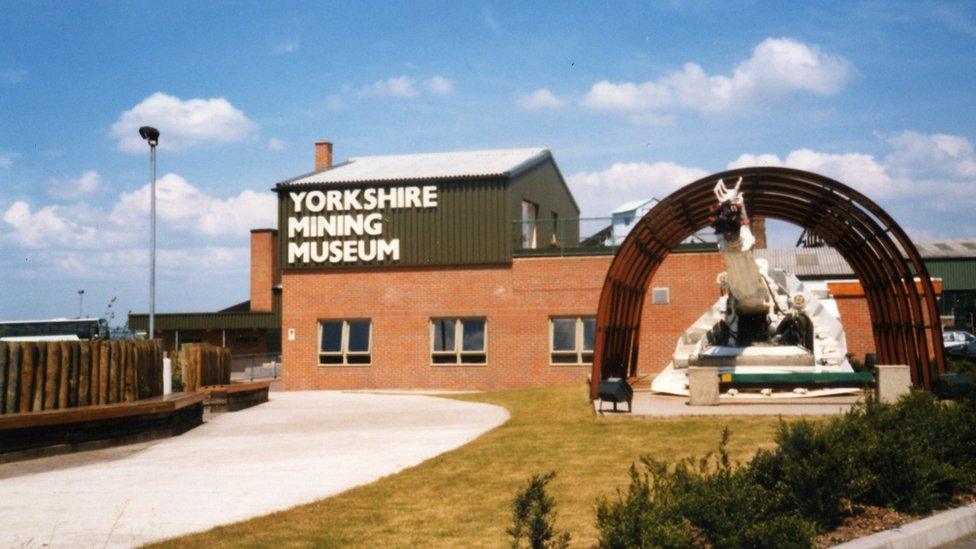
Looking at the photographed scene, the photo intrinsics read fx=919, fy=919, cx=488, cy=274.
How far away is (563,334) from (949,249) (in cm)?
4480

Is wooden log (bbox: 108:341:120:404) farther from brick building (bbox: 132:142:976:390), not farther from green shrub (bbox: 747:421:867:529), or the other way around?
brick building (bbox: 132:142:976:390)

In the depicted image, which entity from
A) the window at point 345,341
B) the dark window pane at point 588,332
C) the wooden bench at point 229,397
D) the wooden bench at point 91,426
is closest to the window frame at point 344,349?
the window at point 345,341

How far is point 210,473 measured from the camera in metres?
14.5

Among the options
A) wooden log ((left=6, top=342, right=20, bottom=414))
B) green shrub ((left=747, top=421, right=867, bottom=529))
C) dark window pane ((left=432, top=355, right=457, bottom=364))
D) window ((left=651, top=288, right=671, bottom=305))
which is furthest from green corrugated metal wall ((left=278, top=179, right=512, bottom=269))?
green shrub ((left=747, top=421, right=867, bottom=529))

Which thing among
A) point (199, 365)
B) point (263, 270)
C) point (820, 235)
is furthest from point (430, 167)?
point (263, 270)

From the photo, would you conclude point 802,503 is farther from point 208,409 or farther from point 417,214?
point 417,214

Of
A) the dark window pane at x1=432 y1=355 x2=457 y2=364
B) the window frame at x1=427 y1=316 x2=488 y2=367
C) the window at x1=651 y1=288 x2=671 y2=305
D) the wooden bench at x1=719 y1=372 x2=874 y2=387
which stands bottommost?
the wooden bench at x1=719 y1=372 x2=874 y2=387

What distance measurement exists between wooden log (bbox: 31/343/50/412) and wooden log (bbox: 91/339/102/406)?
1261mm

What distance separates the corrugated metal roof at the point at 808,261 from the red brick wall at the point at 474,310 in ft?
86.0

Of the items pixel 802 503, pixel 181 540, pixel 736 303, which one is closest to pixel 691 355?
pixel 736 303

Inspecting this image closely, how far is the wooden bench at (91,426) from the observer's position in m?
15.9

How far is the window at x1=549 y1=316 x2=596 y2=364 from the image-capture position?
33250 mm

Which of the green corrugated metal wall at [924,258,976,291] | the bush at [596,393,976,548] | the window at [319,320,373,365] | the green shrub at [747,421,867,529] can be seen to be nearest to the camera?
the bush at [596,393,976,548]

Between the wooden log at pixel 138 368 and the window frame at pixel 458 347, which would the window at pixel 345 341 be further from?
the wooden log at pixel 138 368
